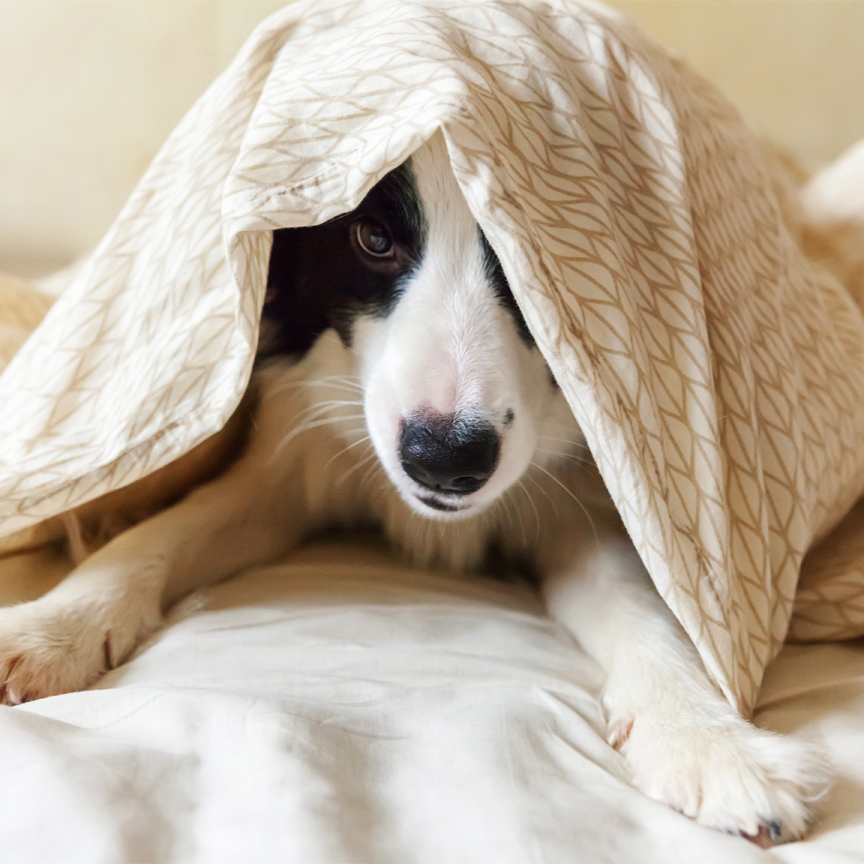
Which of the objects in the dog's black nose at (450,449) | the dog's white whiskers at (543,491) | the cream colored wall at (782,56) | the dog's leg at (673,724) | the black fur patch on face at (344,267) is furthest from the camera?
the cream colored wall at (782,56)

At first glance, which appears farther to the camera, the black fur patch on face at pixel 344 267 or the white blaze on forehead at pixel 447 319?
the black fur patch on face at pixel 344 267

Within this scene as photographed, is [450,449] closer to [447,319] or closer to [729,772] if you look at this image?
[447,319]

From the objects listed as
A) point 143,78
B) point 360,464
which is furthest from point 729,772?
point 143,78

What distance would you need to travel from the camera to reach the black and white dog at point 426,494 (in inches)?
28.9

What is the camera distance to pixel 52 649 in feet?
2.64

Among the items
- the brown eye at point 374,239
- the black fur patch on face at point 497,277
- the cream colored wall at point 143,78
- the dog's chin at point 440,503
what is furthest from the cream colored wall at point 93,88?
the dog's chin at point 440,503

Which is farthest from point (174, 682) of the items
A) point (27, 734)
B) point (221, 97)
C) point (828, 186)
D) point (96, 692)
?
point (828, 186)

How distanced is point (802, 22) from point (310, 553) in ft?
5.38

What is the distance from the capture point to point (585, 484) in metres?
1.14

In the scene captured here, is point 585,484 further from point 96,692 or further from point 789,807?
point 96,692

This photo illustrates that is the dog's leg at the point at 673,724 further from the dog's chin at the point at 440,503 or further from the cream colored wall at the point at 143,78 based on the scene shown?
the cream colored wall at the point at 143,78

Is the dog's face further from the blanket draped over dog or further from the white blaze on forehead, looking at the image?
the blanket draped over dog

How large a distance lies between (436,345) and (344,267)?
0.26 meters

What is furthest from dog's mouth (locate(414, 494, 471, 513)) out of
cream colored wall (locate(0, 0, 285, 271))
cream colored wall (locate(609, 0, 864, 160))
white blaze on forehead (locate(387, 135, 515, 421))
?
cream colored wall (locate(609, 0, 864, 160))
